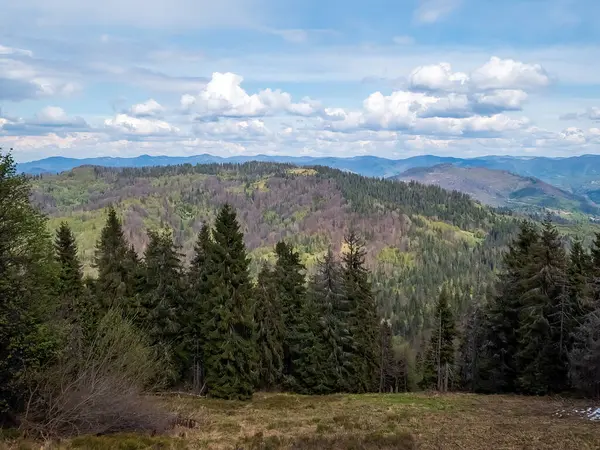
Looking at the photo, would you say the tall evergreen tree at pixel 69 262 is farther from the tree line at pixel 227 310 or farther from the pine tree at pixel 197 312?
the pine tree at pixel 197 312

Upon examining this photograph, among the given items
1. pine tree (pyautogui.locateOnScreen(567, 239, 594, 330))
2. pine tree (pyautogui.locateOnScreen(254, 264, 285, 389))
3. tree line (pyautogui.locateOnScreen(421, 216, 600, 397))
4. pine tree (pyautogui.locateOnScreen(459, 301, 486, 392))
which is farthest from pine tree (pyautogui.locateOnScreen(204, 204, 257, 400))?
pine tree (pyautogui.locateOnScreen(567, 239, 594, 330))

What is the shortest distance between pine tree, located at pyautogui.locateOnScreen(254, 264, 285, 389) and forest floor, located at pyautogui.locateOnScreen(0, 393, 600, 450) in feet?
38.9

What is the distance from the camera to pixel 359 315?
4825cm

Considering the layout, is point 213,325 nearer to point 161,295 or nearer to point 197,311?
point 197,311

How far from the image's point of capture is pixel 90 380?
723 inches

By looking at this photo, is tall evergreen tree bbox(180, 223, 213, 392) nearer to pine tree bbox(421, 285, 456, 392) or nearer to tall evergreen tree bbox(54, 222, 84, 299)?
tall evergreen tree bbox(54, 222, 84, 299)

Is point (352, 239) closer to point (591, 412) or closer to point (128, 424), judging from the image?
point (591, 412)

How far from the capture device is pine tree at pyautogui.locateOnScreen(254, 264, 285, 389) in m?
44.9

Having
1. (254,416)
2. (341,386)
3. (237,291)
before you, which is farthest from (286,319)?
(254,416)

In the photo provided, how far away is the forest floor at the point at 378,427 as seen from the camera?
655 inches

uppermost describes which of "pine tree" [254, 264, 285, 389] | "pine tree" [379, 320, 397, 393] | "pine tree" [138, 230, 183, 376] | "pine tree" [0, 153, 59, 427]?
"pine tree" [0, 153, 59, 427]

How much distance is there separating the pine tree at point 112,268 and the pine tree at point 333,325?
16.6 m

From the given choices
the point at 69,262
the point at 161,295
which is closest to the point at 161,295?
the point at 161,295

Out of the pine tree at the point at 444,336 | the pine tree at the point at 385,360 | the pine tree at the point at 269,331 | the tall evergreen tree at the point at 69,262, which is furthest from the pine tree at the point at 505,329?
the tall evergreen tree at the point at 69,262
